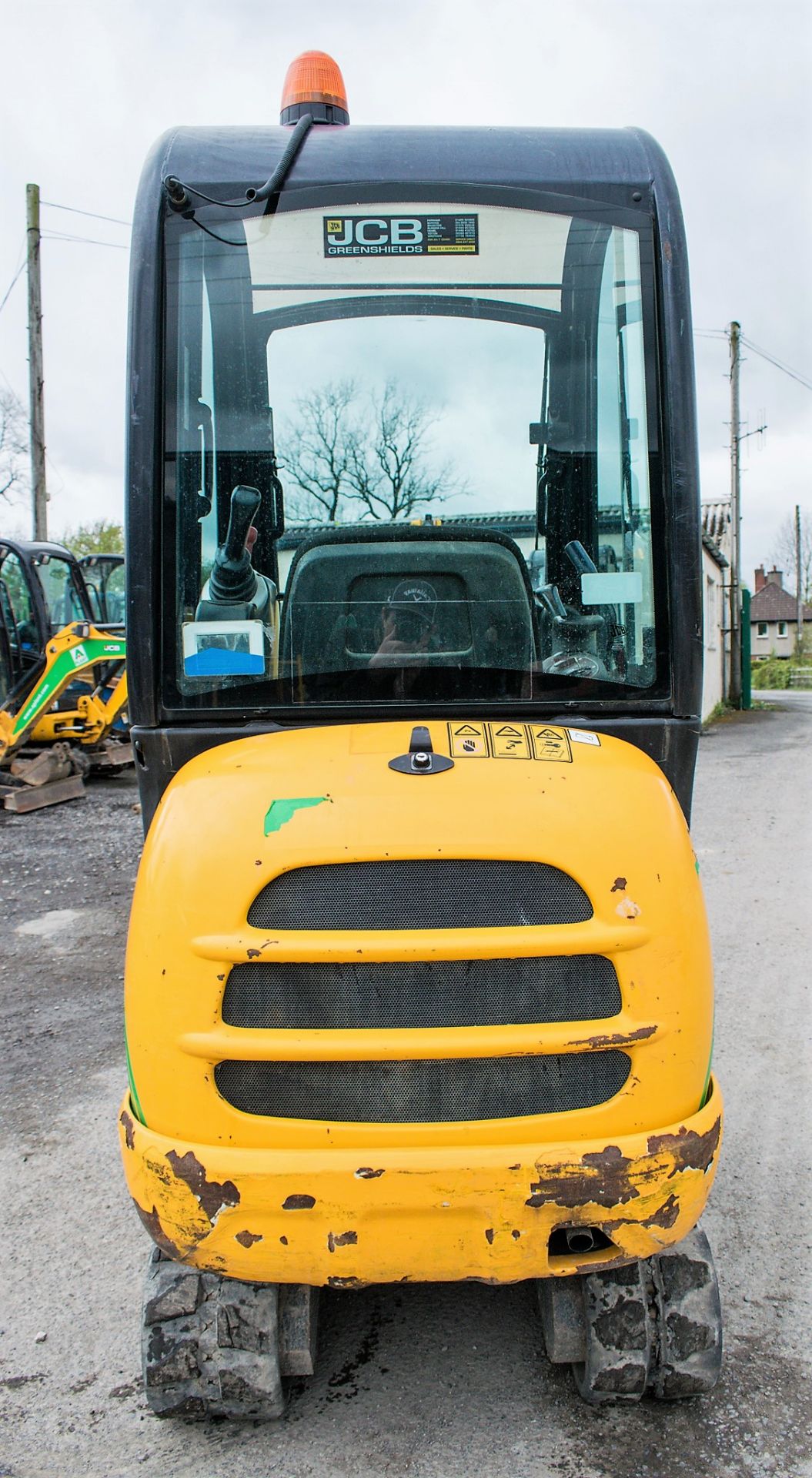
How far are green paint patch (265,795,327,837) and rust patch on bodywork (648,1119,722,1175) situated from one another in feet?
3.01

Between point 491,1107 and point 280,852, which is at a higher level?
point 280,852

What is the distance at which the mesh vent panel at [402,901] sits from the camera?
6.66 ft

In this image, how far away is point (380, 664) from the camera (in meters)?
2.50

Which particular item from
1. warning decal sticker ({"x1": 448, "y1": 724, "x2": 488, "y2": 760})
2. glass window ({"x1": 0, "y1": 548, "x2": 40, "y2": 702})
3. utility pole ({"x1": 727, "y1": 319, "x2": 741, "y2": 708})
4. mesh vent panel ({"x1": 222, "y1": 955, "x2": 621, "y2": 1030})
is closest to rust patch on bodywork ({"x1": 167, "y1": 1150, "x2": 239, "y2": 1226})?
mesh vent panel ({"x1": 222, "y1": 955, "x2": 621, "y2": 1030})

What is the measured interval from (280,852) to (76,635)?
10412 millimetres

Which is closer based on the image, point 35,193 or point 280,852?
point 280,852

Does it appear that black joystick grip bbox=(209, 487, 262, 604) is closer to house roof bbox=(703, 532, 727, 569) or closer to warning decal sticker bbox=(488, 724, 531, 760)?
warning decal sticker bbox=(488, 724, 531, 760)

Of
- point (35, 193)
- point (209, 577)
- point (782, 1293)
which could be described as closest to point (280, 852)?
point (209, 577)

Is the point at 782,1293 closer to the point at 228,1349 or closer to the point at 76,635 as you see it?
the point at 228,1349

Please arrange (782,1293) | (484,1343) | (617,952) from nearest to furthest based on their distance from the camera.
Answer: (617,952) → (484,1343) → (782,1293)

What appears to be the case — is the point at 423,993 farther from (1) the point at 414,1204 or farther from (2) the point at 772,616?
(2) the point at 772,616

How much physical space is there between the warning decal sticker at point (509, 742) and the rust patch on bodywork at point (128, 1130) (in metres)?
1.00

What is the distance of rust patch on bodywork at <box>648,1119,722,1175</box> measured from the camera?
203cm

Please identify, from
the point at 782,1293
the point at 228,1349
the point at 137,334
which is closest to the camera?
the point at 228,1349
